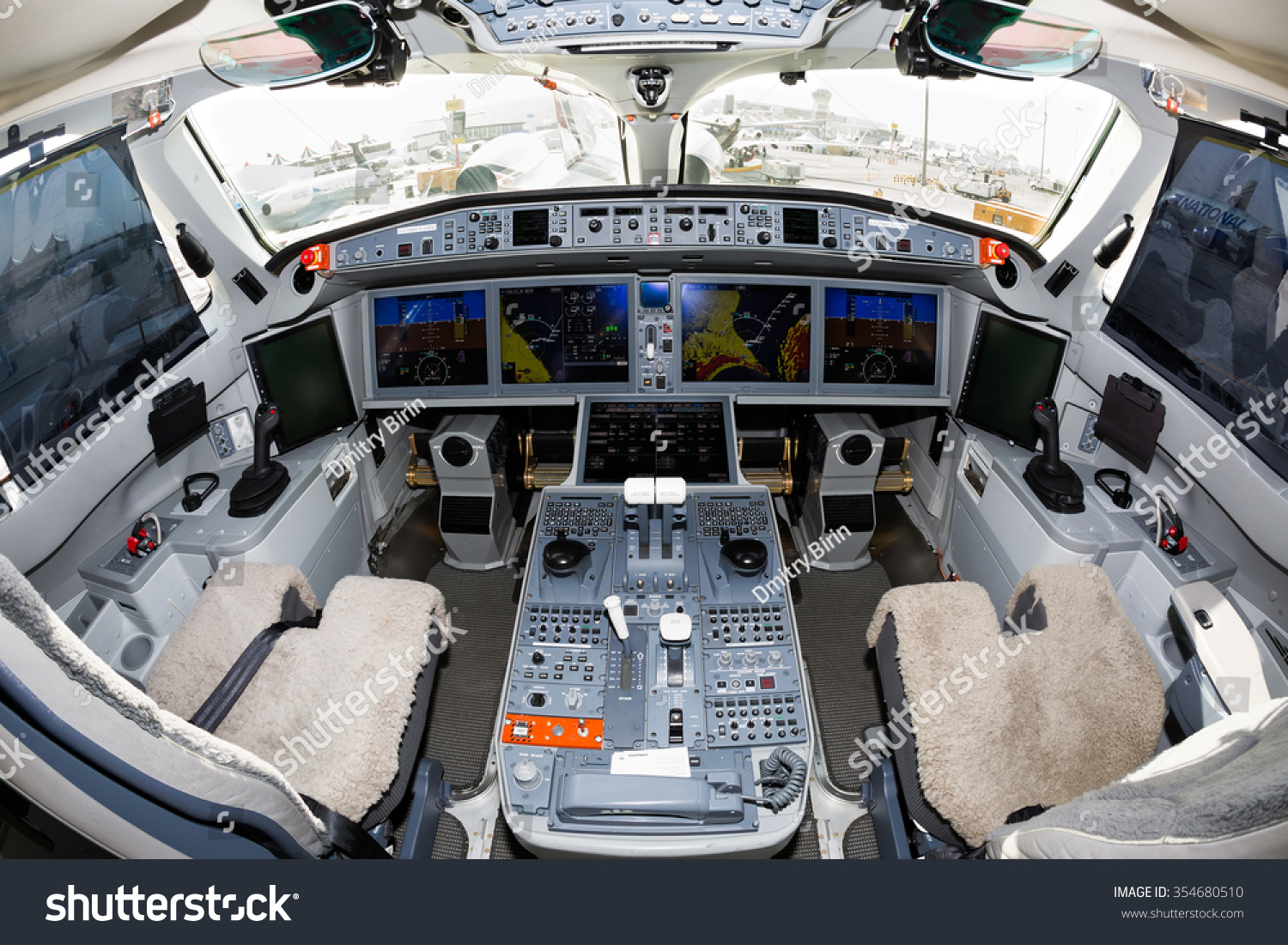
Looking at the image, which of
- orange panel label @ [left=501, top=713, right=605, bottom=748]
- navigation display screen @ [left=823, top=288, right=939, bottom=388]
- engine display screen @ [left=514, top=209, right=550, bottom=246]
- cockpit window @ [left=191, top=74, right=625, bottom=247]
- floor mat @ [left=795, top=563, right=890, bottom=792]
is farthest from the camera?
navigation display screen @ [left=823, top=288, right=939, bottom=388]

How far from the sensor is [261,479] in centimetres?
255

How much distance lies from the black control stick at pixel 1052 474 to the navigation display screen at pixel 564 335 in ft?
6.02

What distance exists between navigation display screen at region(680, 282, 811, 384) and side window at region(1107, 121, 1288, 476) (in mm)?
1361

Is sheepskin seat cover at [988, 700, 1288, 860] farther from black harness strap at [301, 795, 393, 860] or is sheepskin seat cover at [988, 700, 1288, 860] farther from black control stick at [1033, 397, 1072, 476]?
black control stick at [1033, 397, 1072, 476]

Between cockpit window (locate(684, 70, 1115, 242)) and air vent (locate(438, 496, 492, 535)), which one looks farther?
air vent (locate(438, 496, 492, 535))

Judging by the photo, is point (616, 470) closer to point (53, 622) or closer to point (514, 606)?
point (514, 606)

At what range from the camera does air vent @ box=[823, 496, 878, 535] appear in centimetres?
322

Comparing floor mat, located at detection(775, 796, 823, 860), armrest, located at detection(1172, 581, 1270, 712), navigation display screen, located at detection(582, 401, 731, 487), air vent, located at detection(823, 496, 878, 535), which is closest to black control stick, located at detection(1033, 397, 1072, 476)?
armrest, located at detection(1172, 581, 1270, 712)

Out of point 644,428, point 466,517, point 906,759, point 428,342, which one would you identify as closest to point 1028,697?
point 906,759

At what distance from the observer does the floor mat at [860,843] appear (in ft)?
6.93

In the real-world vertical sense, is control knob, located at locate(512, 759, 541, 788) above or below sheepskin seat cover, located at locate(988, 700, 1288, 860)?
below

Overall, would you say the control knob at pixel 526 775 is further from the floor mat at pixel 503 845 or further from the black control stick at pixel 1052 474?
the black control stick at pixel 1052 474

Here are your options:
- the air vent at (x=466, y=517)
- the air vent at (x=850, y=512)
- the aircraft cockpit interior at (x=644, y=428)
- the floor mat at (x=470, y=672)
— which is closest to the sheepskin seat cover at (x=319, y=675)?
the aircraft cockpit interior at (x=644, y=428)

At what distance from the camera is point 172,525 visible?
2.39 metres
